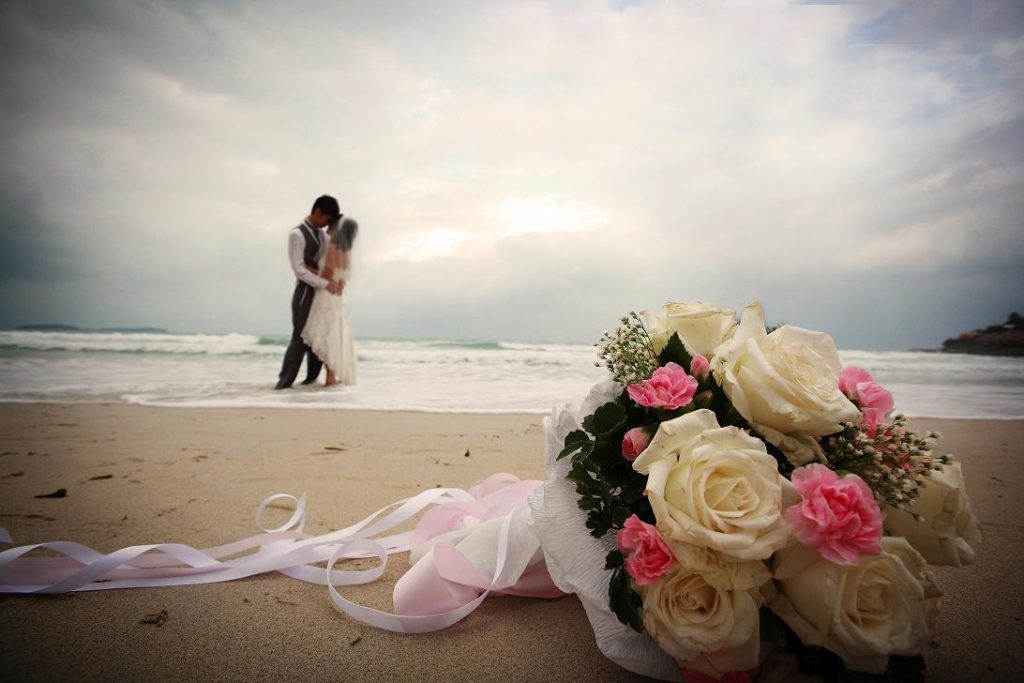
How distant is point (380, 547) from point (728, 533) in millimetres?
1168

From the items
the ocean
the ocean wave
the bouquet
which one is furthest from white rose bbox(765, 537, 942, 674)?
the ocean wave

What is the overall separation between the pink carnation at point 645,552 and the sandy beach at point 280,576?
415 millimetres

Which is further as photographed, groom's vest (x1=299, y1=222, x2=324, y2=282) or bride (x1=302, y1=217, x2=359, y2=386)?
bride (x1=302, y1=217, x2=359, y2=386)

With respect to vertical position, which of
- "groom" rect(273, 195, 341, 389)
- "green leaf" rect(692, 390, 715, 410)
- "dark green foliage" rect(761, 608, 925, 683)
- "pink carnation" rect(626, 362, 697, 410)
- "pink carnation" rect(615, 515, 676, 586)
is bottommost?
"dark green foliage" rect(761, 608, 925, 683)

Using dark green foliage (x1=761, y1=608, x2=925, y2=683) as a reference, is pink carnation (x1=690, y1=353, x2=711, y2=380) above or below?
above

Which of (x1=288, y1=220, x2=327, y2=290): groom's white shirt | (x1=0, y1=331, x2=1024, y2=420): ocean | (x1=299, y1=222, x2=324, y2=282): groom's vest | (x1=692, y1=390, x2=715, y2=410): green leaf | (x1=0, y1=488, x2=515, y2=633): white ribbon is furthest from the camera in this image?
(x1=299, y1=222, x2=324, y2=282): groom's vest

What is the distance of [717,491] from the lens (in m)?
0.81

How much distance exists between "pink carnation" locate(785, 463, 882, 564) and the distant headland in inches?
1041

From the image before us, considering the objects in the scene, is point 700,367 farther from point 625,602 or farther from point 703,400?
point 625,602

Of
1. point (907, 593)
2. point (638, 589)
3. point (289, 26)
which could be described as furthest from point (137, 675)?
point (289, 26)

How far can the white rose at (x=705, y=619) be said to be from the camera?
82 cm

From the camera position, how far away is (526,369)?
12.0 metres

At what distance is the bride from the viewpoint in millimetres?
7742

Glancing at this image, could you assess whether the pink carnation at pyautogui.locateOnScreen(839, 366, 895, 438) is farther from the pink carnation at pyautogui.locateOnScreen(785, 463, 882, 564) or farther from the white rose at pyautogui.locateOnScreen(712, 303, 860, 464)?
the pink carnation at pyautogui.locateOnScreen(785, 463, 882, 564)
